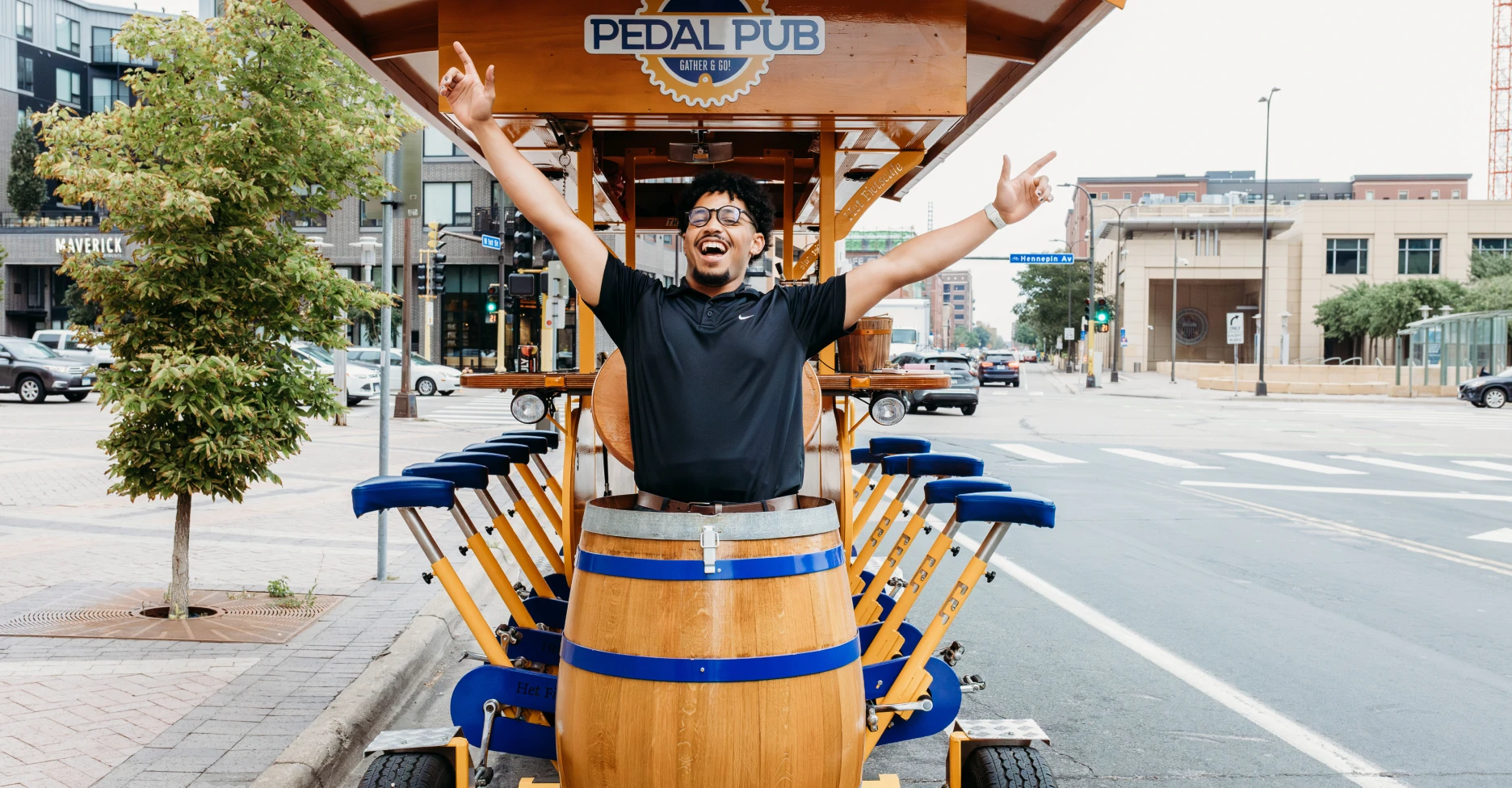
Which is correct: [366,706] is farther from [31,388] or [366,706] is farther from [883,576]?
[31,388]

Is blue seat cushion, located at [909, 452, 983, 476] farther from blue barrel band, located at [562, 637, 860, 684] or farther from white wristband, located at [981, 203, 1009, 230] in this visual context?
blue barrel band, located at [562, 637, 860, 684]

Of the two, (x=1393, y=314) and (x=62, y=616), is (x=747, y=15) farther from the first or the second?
(x=1393, y=314)

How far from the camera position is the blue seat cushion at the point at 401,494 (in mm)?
3260

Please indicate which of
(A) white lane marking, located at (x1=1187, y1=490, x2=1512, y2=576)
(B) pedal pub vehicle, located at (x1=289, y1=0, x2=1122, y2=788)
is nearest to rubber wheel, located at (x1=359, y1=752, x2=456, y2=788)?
(B) pedal pub vehicle, located at (x1=289, y1=0, x2=1122, y2=788)

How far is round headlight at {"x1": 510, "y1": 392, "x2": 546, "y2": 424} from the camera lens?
4238mm

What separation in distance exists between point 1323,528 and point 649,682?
9.59m

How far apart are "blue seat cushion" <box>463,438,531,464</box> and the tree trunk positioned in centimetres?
203

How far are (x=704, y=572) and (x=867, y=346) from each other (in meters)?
2.04

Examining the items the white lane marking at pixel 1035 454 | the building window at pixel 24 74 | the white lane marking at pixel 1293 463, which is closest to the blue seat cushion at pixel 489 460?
the white lane marking at pixel 1035 454

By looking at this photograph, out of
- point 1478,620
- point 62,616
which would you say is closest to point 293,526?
point 62,616

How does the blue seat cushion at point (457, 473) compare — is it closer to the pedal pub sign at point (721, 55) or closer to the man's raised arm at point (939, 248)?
the pedal pub sign at point (721, 55)

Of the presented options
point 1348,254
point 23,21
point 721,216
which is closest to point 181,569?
point 721,216

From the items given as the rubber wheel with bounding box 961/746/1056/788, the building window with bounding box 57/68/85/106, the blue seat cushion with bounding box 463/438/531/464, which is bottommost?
the rubber wheel with bounding box 961/746/1056/788

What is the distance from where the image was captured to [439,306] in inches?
1976
